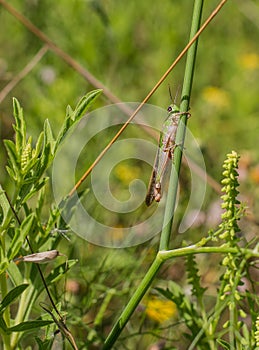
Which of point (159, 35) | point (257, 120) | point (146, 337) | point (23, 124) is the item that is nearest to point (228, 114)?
point (257, 120)

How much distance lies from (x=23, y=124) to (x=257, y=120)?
7.10 ft

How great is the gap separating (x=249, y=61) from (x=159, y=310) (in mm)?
2120

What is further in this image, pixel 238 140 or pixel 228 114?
pixel 228 114

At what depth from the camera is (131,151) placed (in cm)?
254

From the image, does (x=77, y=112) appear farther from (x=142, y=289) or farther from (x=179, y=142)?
(x=142, y=289)

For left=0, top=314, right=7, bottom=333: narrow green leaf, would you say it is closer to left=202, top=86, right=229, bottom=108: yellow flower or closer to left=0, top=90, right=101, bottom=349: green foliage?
left=0, top=90, right=101, bottom=349: green foliage

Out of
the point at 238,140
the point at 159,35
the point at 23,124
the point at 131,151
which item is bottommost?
the point at 23,124

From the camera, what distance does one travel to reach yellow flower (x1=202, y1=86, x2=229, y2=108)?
9.85ft

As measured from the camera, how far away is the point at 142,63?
3.20m

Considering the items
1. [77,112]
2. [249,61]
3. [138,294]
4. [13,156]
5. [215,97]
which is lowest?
[138,294]

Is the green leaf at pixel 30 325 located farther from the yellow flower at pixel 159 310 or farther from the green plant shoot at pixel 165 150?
the yellow flower at pixel 159 310

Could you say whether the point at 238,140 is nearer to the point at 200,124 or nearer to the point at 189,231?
the point at 200,124

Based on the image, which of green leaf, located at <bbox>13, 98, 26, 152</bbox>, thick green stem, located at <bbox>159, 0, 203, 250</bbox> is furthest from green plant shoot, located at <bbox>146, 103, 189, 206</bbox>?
green leaf, located at <bbox>13, 98, 26, 152</bbox>

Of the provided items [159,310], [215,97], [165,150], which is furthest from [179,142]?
[215,97]
